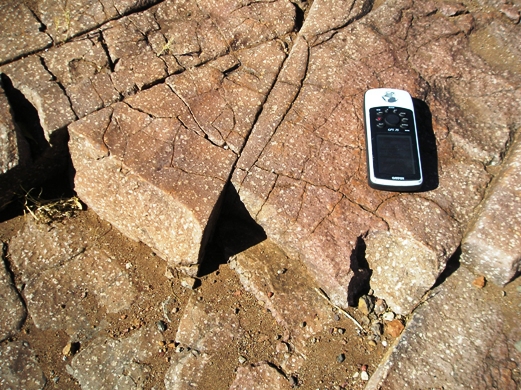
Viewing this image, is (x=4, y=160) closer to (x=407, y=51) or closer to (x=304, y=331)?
(x=304, y=331)

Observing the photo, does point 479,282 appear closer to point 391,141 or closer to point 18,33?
point 391,141

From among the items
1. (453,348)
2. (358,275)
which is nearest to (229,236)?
(358,275)

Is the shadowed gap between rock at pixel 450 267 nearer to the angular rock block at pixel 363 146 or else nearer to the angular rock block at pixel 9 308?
the angular rock block at pixel 363 146

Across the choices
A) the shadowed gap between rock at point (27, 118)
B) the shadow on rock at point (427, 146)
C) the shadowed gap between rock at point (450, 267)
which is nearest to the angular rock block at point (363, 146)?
the shadow on rock at point (427, 146)

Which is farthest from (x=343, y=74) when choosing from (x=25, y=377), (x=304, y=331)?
(x=25, y=377)

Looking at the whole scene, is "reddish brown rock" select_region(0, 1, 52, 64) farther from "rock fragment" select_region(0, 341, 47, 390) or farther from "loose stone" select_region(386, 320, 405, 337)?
"loose stone" select_region(386, 320, 405, 337)

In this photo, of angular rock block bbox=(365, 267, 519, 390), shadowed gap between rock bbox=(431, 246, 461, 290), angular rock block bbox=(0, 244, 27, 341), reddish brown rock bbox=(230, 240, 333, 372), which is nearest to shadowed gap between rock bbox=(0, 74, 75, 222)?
angular rock block bbox=(0, 244, 27, 341)
